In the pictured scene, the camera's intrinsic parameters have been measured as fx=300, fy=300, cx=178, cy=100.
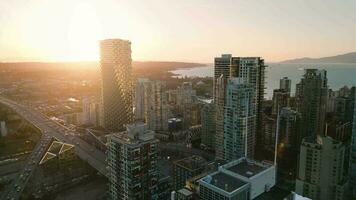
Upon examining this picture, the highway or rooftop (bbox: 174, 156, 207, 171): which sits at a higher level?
rooftop (bbox: 174, 156, 207, 171)

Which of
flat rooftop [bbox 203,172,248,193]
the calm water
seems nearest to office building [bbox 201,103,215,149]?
the calm water

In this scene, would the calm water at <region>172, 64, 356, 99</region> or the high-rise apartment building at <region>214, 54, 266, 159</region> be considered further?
the calm water at <region>172, 64, 356, 99</region>

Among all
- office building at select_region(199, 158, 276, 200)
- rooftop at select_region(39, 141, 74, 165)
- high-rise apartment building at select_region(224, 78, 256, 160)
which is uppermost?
high-rise apartment building at select_region(224, 78, 256, 160)

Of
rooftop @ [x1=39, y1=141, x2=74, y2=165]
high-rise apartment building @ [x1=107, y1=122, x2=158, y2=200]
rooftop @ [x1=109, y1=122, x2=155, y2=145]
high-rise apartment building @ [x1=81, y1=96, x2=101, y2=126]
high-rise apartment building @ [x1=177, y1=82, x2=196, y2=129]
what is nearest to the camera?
high-rise apartment building @ [x1=107, y1=122, x2=158, y2=200]

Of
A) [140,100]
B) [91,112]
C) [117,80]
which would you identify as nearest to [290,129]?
[117,80]

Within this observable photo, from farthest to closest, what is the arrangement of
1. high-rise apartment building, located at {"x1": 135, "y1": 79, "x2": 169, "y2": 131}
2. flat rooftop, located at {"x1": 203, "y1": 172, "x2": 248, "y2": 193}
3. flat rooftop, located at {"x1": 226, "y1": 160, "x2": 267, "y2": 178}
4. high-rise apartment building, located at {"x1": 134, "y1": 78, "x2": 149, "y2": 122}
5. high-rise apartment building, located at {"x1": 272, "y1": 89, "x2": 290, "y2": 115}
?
Answer: high-rise apartment building, located at {"x1": 134, "y1": 78, "x2": 149, "y2": 122}
high-rise apartment building, located at {"x1": 135, "y1": 79, "x2": 169, "y2": 131}
high-rise apartment building, located at {"x1": 272, "y1": 89, "x2": 290, "y2": 115}
flat rooftop, located at {"x1": 226, "y1": 160, "x2": 267, "y2": 178}
flat rooftop, located at {"x1": 203, "y1": 172, "x2": 248, "y2": 193}

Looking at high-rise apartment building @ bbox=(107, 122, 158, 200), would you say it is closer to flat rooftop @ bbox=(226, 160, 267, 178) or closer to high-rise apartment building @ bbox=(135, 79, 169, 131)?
flat rooftop @ bbox=(226, 160, 267, 178)

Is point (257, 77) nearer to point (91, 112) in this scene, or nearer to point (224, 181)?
point (224, 181)

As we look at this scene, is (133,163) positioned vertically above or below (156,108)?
above
